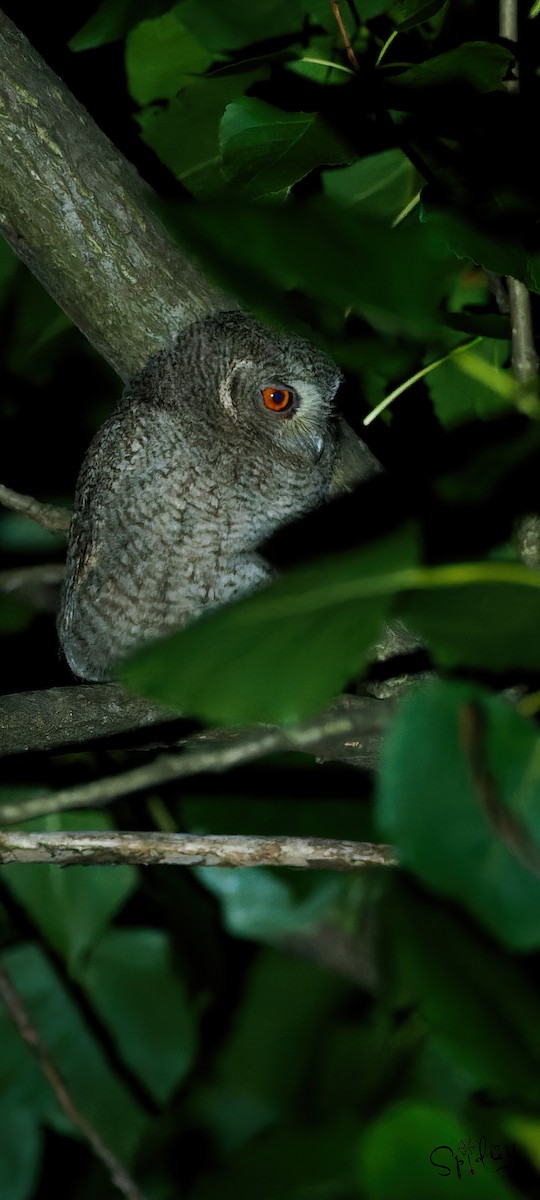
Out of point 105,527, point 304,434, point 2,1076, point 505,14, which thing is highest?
point 505,14

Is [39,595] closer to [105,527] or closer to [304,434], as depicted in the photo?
[105,527]

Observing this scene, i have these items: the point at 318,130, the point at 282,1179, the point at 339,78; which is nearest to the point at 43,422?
the point at 339,78

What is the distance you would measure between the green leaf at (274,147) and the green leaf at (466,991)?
1.00 metres

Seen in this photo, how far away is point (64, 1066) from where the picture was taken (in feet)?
5.50

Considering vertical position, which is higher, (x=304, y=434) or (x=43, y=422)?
(x=43, y=422)

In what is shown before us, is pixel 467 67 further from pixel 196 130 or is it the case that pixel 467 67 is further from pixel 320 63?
pixel 196 130

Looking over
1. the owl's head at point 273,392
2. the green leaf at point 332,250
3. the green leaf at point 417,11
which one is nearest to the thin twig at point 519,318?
the green leaf at point 417,11

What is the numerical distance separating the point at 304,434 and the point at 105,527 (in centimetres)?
48

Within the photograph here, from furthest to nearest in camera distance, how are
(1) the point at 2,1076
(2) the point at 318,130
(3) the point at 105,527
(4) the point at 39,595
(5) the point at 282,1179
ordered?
(4) the point at 39,595 < (3) the point at 105,527 < (1) the point at 2,1076 < (2) the point at 318,130 < (5) the point at 282,1179

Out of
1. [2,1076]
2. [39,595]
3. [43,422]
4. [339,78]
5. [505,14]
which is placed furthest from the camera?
[39,595]

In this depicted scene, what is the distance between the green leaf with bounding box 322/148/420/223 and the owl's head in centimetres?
38

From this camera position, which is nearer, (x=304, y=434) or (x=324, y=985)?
A: (x=324, y=985)

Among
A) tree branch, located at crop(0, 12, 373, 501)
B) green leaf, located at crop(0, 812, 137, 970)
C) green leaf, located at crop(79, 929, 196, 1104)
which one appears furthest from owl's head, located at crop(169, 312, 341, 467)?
green leaf, located at crop(79, 929, 196, 1104)

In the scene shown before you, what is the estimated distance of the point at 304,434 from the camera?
6.98ft
